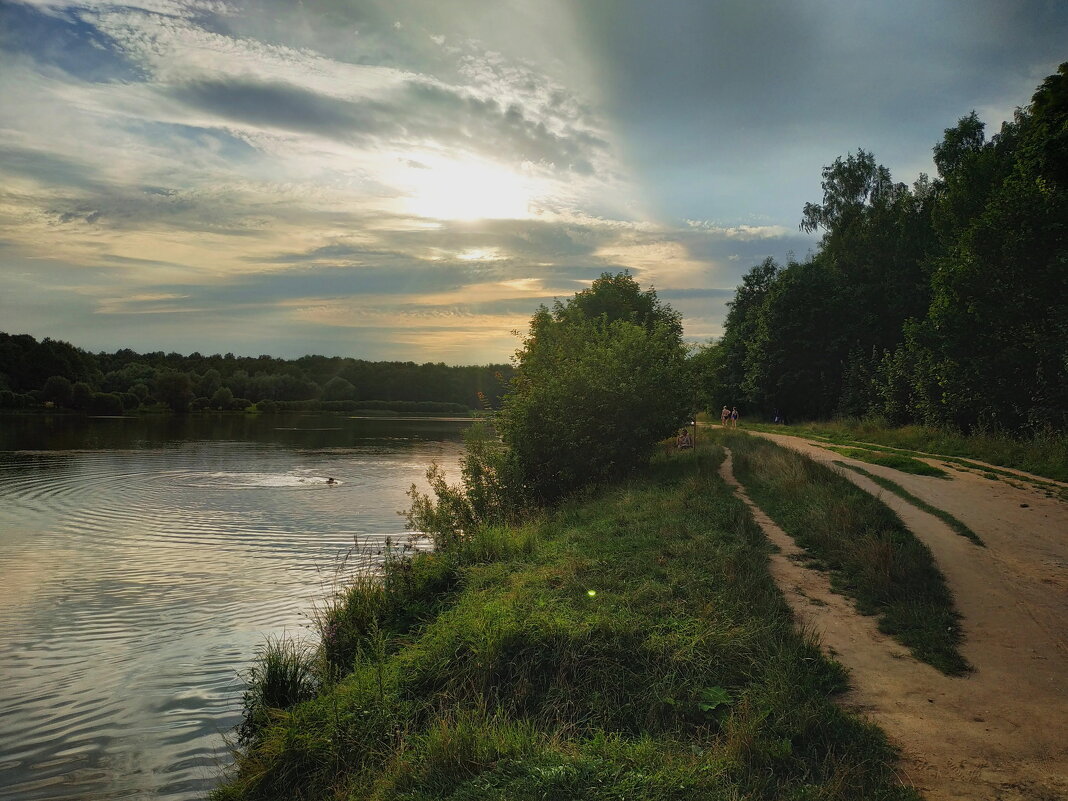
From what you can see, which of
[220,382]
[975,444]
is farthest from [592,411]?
[220,382]

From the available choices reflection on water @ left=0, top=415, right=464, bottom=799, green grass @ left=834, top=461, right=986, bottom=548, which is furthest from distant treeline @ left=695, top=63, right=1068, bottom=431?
reflection on water @ left=0, top=415, right=464, bottom=799

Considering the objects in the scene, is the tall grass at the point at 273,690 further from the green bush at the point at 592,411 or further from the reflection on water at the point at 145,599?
the green bush at the point at 592,411

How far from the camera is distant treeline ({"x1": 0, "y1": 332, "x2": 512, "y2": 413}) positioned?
Result: 10312 cm

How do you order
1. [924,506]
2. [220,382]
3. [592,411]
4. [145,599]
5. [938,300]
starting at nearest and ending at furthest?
[924,506], [145,599], [592,411], [938,300], [220,382]

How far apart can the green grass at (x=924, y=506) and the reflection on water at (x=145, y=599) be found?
443 inches

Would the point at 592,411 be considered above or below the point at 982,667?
above

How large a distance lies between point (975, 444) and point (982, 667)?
59.8 feet

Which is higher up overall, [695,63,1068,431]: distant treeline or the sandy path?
[695,63,1068,431]: distant treeline

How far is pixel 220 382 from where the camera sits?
425ft

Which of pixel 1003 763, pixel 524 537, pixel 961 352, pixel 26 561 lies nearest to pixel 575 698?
pixel 1003 763

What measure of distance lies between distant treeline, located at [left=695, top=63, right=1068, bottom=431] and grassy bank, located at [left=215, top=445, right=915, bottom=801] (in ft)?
62.6

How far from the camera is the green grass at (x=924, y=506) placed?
39.0 ft

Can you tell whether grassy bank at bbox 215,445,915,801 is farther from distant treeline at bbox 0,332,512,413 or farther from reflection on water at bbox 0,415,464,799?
distant treeline at bbox 0,332,512,413

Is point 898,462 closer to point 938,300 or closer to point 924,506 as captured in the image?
point 924,506
